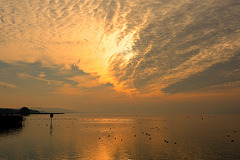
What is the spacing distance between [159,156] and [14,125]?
264 ft

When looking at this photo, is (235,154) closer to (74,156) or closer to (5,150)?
(74,156)

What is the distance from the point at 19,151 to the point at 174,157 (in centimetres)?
2946

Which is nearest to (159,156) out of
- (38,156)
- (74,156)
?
(74,156)

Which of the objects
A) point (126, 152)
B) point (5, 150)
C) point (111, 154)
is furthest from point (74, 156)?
point (5, 150)

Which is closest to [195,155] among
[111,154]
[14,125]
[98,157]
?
[111,154]

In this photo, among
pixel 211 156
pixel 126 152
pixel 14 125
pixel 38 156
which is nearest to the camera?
pixel 38 156

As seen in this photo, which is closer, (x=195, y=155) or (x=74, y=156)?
(x=74, y=156)

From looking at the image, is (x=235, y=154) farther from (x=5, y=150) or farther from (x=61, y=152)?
(x=5, y=150)

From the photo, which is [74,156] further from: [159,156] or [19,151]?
[159,156]

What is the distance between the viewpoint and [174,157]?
117ft

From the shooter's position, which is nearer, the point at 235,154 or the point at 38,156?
the point at 38,156

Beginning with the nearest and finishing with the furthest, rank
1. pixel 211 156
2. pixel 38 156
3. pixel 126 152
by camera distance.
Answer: pixel 38 156 → pixel 211 156 → pixel 126 152

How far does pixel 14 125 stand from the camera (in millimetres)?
92438

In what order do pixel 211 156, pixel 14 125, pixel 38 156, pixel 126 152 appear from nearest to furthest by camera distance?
pixel 38 156 < pixel 211 156 < pixel 126 152 < pixel 14 125
